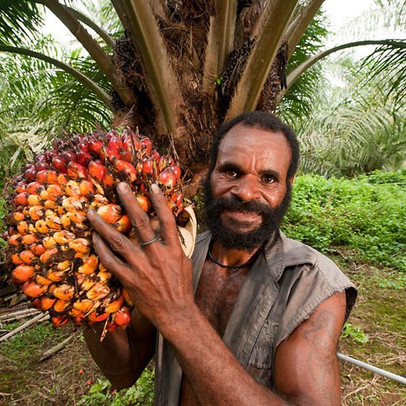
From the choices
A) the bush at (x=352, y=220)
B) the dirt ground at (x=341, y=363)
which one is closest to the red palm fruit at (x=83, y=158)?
the dirt ground at (x=341, y=363)

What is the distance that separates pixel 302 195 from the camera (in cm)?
707

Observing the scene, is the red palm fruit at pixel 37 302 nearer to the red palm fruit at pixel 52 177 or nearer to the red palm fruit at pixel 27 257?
the red palm fruit at pixel 27 257

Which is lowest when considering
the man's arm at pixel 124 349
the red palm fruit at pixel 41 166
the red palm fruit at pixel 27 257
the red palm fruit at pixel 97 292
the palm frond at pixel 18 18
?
the man's arm at pixel 124 349

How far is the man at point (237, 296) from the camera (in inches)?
33.2

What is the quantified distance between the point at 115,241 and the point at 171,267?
152 mm

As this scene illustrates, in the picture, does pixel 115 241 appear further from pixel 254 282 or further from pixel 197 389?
pixel 254 282

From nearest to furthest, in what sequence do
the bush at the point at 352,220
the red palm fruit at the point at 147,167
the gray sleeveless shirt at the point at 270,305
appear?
the red palm fruit at the point at 147,167, the gray sleeveless shirt at the point at 270,305, the bush at the point at 352,220

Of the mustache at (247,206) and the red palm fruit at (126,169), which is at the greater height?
the red palm fruit at (126,169)

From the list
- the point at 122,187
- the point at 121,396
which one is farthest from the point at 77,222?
the point at 121,396

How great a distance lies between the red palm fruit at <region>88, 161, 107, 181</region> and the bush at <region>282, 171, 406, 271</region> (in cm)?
426

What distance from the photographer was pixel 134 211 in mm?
814

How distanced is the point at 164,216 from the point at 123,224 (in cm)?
11

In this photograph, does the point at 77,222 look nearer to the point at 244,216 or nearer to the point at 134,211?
the point at 134,211

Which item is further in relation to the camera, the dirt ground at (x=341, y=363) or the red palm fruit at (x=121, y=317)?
the dirt ground at (x=341, y=363)
